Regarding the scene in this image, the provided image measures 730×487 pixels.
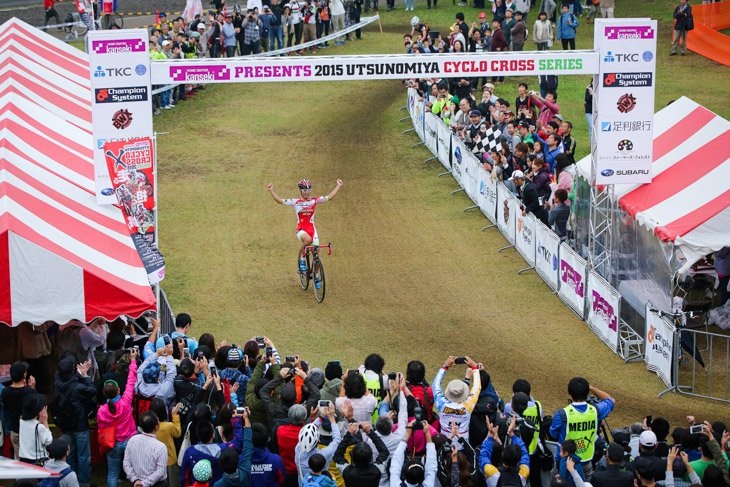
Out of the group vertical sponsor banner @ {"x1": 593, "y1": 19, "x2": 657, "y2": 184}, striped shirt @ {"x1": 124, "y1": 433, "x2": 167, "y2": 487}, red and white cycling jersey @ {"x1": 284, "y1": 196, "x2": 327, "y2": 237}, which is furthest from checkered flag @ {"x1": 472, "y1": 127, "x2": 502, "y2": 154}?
striped shirt @ {"x1": 124, "y1": 433, "x2": 167, "y2": 487}

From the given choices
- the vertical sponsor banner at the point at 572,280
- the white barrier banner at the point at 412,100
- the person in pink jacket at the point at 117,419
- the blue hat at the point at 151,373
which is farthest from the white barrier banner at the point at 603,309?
the white barrier banner at the point at 412,100

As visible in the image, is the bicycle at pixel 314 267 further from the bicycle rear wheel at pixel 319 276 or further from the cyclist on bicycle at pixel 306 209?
the cyclist on bicycle at pixel 306 209

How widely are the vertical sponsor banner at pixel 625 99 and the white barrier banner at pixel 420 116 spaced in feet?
37.0

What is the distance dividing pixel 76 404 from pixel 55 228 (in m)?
2.97

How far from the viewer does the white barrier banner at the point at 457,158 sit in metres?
22.5

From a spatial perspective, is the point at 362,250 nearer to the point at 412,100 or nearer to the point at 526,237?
the point at 526,237

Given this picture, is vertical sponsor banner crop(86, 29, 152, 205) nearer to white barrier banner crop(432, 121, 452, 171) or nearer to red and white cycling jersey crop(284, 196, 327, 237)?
red and white cycling jersey crop(284, 196, 327, 237)

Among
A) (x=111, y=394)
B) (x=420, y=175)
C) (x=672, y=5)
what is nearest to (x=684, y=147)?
(x=420, y=175)

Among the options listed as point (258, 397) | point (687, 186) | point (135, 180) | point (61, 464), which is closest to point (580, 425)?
point (258, 397)

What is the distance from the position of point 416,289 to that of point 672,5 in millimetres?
27412

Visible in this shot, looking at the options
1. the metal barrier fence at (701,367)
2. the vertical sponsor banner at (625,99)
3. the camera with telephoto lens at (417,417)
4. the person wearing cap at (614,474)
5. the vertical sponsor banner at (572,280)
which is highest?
the vertical sponsor banner at (625,99)

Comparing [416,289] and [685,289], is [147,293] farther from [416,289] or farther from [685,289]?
[685,289]

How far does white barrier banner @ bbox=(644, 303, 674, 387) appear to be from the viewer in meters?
13.3

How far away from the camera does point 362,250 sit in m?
19.4
